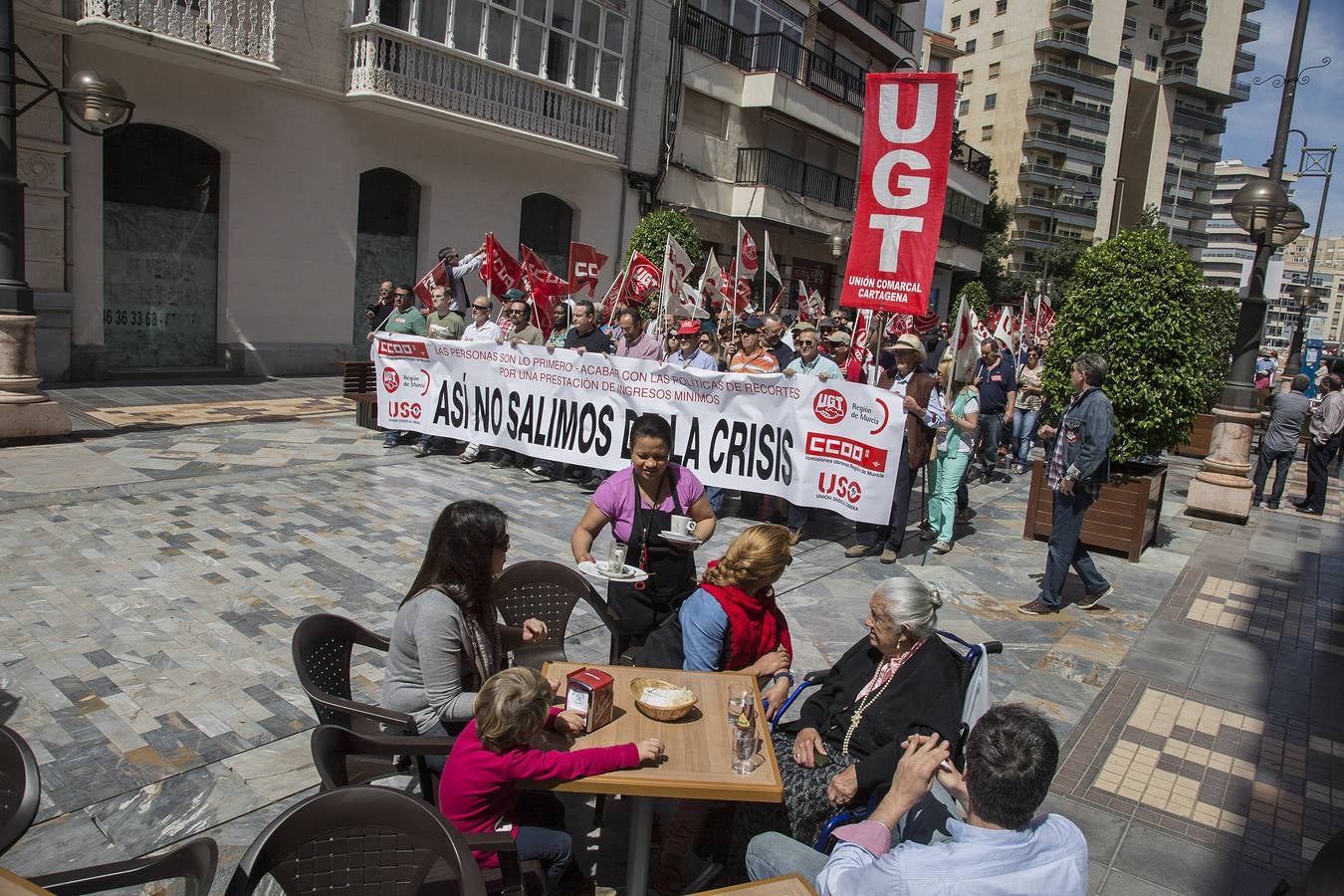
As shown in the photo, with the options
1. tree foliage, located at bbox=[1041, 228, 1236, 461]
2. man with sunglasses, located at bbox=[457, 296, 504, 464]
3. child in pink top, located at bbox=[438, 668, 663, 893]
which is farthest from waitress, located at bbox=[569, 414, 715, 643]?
man with sunglasses, located at bbox=[457, 296, 504, 464]

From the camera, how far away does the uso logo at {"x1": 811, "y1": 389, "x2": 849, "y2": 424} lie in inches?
317

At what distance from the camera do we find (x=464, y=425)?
406 inches

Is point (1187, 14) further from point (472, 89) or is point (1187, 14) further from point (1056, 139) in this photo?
point (472, 89)

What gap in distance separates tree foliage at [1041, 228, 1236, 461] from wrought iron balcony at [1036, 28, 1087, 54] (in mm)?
63972

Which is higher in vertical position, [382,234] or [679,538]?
[382,234]

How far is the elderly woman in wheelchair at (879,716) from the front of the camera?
3180 millimetres

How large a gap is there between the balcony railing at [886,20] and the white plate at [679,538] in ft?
98.5

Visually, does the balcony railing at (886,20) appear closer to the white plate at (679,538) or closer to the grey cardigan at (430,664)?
the white plate at (679,538)

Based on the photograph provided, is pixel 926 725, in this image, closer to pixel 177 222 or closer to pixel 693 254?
pixel 177 222

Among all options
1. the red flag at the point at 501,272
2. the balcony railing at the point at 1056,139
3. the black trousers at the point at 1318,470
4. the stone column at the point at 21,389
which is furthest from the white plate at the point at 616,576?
the balcony railing at the point at 1056,139

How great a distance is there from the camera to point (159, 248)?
1470 centimetres

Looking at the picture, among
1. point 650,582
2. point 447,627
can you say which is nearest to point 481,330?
point 650,582

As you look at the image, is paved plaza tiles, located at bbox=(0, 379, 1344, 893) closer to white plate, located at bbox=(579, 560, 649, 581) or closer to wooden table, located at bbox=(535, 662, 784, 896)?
wooden table, located at bbox=(535, 662, 784, 896)

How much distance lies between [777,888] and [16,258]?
9.99m
